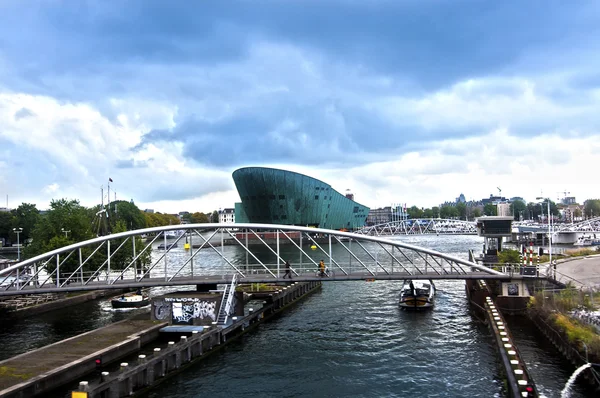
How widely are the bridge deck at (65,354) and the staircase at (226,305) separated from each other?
387cm

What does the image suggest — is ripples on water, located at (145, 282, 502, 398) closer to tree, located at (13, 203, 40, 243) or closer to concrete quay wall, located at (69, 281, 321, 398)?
concrete quay wall, located at (69, 281, 321, 398)

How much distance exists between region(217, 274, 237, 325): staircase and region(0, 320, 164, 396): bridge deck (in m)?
3.87

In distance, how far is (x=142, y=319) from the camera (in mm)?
36656

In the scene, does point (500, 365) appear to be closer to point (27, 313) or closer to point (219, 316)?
point (219, 316)

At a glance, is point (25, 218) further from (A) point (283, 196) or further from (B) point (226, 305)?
(B) point (226, 305)

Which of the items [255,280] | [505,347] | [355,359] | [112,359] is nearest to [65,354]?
[112,359]

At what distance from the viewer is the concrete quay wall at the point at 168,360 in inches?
853

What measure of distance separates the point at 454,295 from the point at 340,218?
128852mm

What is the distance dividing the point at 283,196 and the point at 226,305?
121 metres

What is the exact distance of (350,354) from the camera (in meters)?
30.8

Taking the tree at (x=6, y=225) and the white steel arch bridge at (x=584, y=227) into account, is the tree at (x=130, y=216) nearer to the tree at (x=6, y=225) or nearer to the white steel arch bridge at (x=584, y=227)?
the tree at (x=6, y=225)

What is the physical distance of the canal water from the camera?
81.8 feet

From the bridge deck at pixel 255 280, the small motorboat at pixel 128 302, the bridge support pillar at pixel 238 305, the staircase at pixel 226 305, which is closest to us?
the staircase at pixel 226 305

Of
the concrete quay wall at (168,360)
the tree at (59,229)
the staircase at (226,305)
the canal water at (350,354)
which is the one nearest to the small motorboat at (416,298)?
the canal water at (350,354)
